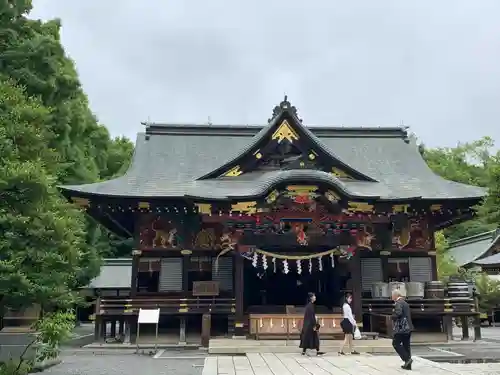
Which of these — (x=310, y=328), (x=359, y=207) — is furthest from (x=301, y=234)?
(x=310, y=328)

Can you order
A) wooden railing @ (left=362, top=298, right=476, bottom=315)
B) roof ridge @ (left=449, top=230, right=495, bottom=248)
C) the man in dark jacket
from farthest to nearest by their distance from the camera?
roof ridge @ (left=449, top=230, right=495, bottom=248)
wooden railing @ (left=362, top=298, right=476, bottom=315)
the man in dark jacket

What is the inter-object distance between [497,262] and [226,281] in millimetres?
20137

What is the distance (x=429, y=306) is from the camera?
664 inches

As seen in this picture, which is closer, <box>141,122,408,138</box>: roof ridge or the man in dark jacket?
the man in dark jacket

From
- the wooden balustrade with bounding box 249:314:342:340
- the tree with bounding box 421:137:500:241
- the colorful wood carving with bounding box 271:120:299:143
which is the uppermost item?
the tree with bounding box 421:137:500:241

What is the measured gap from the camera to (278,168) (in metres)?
18.4

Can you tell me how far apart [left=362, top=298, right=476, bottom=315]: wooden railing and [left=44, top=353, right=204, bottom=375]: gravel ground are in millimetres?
6730

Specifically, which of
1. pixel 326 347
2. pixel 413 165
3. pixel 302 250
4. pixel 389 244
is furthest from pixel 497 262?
pixel 326 347

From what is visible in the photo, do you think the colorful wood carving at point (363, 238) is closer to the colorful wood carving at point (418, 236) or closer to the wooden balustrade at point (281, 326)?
the colorful wood carving at point (418, 236)

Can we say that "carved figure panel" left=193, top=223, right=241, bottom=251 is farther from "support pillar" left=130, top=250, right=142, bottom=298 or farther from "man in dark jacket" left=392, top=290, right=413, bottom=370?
"man in dark jacket" left=392, top=290, right=413, bottom=370

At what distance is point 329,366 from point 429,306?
8.20 metres

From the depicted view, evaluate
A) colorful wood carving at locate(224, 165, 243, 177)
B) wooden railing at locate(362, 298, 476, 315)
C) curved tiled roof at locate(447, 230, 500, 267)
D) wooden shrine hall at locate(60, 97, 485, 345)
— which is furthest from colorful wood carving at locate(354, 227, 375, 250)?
curved tiled roof at locate(447, 230, 500, 267)

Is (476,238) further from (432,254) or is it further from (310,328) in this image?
(310,328)

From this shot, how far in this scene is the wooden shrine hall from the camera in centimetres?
1600
